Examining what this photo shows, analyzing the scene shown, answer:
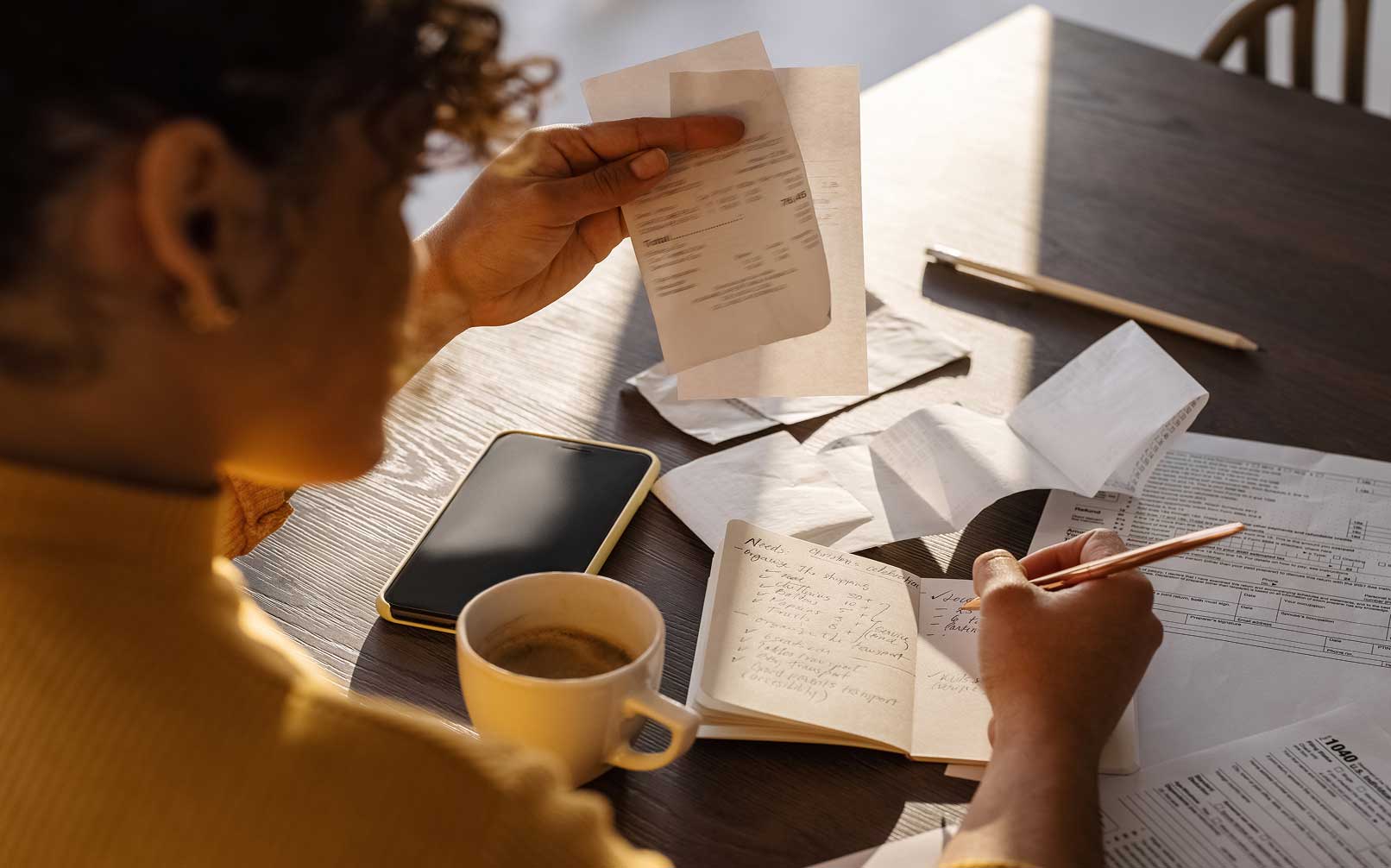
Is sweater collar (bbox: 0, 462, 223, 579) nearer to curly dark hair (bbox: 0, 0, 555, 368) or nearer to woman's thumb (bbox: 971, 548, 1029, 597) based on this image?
curly dark hair (bbox: 0, 0, 555, 368)

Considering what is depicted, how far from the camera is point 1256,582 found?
2.75 feet

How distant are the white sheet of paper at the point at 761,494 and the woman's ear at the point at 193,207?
0.46m

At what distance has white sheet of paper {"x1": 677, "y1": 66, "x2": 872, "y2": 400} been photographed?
86 centimetres

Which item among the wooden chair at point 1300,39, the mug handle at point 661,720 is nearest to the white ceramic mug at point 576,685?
the mug handle at point 661,720

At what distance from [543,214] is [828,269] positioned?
0.24 metres

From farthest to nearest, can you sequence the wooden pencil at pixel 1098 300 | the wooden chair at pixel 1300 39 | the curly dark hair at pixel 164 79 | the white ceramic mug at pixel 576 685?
the wooden chair at pixel 1300 39 < the wooden pencil at pixel 1098 300 < the white ceramic mug at pixel 576 685 < the curly dark hair at pixel 164 79

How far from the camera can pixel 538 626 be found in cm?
68

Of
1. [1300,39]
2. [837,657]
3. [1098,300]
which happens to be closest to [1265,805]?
[837,657]

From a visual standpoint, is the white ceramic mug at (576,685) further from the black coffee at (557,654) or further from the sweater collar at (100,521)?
the sweater collar at (100,521)

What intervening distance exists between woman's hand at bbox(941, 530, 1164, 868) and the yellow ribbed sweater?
0.73 feet

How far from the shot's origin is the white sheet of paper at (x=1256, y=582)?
29.1 inches

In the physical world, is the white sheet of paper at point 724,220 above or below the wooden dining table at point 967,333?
above

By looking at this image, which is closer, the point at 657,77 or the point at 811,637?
the point at 811,637

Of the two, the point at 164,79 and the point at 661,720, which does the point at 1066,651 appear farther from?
the point at 164,79
